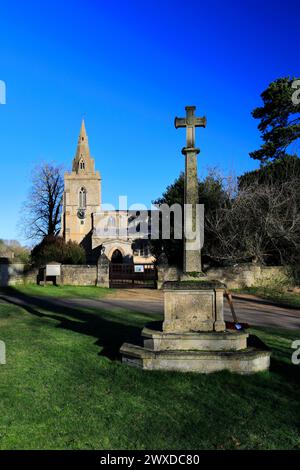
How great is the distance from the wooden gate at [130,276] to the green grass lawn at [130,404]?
1523cm

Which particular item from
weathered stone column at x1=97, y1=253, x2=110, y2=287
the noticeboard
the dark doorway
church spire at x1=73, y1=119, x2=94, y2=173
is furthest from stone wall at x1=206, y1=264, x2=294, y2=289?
church spire at x1=73, y1=119, x2=94, y2=173

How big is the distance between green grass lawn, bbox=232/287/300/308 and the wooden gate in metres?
5.56

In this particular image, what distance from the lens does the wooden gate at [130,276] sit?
73.4 feet

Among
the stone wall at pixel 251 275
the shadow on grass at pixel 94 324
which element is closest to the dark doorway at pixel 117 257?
the stone wall at pixel 251 275

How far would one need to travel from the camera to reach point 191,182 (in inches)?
259

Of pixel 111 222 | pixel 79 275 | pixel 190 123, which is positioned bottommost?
pixel 79 275

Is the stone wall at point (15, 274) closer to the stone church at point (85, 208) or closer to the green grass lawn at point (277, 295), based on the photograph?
the green grass lawn at point (277, 295)

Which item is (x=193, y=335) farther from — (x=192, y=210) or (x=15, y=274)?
(x=15, y=274)

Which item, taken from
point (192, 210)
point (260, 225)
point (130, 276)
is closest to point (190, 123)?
point (192, 210)

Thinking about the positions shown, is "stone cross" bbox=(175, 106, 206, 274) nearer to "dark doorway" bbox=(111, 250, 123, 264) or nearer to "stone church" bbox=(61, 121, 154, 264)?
"dark doorway" bbox=(111, 250, 123, 264)

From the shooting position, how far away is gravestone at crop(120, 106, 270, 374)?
5.50 metres

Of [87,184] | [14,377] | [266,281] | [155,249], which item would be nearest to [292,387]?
[14,377]

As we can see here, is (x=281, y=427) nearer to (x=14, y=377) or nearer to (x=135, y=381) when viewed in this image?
(x=135, y=381)

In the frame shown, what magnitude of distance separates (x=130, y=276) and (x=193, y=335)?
17.3 meters
